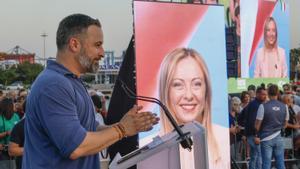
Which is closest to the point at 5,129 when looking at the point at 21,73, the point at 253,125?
the point at 253,125

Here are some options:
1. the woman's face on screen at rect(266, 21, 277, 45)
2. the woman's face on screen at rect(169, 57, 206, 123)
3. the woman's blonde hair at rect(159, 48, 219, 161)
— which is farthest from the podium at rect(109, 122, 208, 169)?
the woman's face on screen at rect(266, 21, 277, 45)

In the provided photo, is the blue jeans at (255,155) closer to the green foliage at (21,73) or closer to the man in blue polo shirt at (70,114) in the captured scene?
the man in blue polo shirt at (70,114)

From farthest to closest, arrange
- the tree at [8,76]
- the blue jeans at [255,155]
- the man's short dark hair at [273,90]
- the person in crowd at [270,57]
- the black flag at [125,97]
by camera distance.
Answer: the tree at [8,76] < the person in crowd at [270,57] < the blue jeans at [255,155] < the man's short dark hair at [273,90] < the black flag at [125,97]

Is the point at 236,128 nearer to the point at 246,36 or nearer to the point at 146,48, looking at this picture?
the point at 146,48

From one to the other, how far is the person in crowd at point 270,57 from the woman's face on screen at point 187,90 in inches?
343

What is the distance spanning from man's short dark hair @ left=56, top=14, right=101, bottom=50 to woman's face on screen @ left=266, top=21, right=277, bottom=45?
41.1ft

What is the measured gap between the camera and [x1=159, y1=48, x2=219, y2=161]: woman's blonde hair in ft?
18.2

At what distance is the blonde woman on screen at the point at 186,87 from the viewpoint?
5.59 meters

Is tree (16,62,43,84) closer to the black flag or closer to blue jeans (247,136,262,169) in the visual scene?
blue jeans (247,136,262,169)

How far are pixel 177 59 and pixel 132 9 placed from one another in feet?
2.59

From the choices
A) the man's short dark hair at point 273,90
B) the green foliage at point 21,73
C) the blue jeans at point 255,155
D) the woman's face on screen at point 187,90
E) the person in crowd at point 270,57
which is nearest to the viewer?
the woman's face on screen at point 187,90

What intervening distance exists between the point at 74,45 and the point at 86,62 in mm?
96

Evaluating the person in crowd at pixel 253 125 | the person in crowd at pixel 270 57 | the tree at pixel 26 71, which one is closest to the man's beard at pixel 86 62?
the person in crowd at pixel 253 125

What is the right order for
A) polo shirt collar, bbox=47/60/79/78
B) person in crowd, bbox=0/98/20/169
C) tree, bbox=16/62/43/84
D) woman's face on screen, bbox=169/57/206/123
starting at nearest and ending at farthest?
1. polo shirt collar, bbox=47/60/79/78
2. woman's face on screen, bbox=169/57/206/123
3. person in crowd, bbox=0/98/20/169
4. tree, bbox=16/62/43/84
